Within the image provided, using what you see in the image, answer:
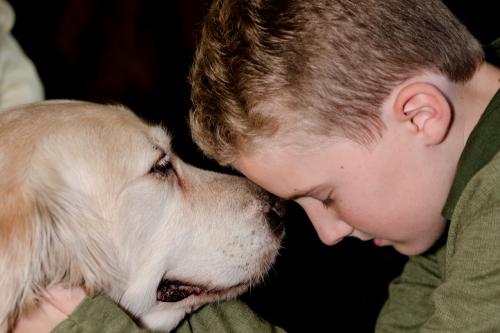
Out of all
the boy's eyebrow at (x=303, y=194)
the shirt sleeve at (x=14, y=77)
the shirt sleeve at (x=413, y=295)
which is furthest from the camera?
the shirt sleeve at (x=14, y=77)

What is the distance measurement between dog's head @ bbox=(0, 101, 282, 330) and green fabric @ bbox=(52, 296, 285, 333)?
3cm

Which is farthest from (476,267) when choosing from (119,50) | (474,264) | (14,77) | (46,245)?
(119,50)

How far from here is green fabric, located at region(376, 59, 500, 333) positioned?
0.94 meters

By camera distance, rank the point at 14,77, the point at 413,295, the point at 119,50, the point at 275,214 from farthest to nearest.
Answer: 1. the point at 119,50
2. the point at 14,77
3. the point at 413,295
4. the point at 275,214

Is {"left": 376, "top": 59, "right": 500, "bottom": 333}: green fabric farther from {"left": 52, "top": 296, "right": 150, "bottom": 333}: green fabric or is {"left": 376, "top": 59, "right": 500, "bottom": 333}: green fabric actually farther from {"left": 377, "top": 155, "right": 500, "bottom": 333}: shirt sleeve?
{"left": 52, "top": 296, "right": 150, "bottom": 333}: green fabric

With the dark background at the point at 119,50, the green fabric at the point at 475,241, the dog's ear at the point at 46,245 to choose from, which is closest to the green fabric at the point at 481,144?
the green fabric at the point at 475,241

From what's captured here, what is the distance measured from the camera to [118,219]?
1.12m

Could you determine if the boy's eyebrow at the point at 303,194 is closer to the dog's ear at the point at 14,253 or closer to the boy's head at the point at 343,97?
the boy's head at the point at 343,97

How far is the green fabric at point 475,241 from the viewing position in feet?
3.07

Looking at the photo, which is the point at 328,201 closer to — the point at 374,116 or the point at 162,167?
the point at 374,116

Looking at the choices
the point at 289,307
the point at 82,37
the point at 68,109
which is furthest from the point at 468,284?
the point at 82,37

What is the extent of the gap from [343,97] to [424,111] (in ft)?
0.46

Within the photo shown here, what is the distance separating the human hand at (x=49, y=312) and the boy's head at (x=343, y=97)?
405 mm

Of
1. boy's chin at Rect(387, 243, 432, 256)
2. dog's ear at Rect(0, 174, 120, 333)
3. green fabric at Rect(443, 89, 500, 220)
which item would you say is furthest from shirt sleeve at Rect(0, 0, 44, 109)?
green fabric at Rect(443, 89, 500, 220)
